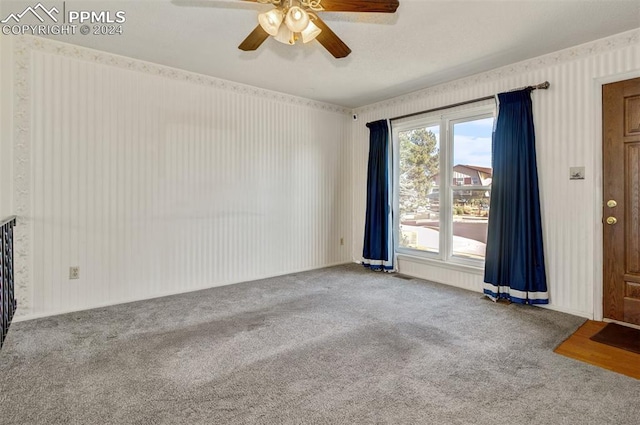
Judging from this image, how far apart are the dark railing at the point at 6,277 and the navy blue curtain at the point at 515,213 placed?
421 centimetres

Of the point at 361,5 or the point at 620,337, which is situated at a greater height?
the point at 361,5

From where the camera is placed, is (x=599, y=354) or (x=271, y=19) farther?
(x=599, y=354)

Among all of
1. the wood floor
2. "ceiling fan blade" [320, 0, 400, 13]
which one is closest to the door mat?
the wood floor

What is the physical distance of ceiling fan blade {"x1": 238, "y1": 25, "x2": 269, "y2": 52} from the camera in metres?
2.28

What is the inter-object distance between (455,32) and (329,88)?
1.84m

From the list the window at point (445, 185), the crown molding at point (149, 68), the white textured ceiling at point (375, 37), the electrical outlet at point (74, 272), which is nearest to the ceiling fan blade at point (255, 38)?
the white textured ceiling at point (375, 37)

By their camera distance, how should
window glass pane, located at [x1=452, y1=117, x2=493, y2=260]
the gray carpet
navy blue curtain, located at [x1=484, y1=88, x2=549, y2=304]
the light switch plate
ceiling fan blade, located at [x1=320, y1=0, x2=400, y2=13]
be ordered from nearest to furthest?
the gray carpet, ceiling fan blade, located at [x1=320, y1=0, x2=400, y2=13], the light switch plate, navy blue curtain, located at [x1=484, y1=88, x2=549, y2=304], window glass pane, located at [x1=452, y1=117, x2=493, y2=260]

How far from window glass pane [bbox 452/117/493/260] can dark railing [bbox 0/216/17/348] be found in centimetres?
434

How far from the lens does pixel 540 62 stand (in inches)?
132

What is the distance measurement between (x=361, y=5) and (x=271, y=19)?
0.54m

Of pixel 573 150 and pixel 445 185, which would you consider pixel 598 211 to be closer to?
pixel 573 150

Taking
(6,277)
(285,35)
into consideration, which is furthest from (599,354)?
(6,277)

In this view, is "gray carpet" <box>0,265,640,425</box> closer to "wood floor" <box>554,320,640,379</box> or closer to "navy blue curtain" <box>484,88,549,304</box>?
"wood floor" <box>554,320,640,379</box>

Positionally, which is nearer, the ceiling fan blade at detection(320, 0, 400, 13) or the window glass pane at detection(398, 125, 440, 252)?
the ceiling fan blade at detection(320, 0, 400, 13)
